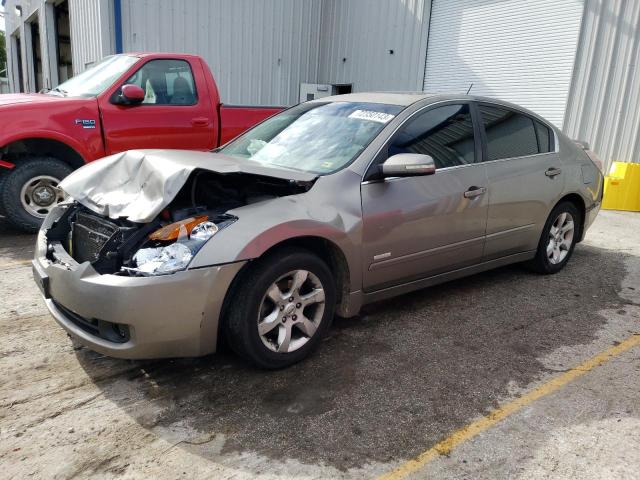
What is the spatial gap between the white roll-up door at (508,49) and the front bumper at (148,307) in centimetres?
906

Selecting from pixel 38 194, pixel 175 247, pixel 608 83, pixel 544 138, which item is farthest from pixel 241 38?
pixel 175 247

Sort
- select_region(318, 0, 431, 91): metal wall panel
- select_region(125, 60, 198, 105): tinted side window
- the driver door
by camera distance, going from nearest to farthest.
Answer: the driver door → select_region(125, 60, 198, 105): tinted side window → select_region(318, 0, 431, 91): metal wall panel

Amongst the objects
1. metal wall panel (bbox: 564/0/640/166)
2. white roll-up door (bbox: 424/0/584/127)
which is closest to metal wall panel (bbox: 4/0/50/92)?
white roll-up door (bbox: 424/0/584/127)

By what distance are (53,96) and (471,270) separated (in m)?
5.02

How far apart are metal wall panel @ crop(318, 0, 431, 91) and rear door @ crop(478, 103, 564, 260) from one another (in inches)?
331

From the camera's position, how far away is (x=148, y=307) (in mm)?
2658

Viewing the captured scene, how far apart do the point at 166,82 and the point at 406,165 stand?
163 inches

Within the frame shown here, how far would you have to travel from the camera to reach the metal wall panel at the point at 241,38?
11195mm

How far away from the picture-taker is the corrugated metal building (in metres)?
9.57

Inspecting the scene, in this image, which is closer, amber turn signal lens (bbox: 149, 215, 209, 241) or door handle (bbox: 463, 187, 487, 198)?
amber turn signal lens (bbox: 149, 215, 209, 241)

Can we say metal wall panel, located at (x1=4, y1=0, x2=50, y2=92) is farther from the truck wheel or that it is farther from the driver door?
the driver door

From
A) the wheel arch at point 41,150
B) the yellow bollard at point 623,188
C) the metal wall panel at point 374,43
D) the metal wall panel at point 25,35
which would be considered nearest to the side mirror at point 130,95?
the wheel arch at point 41,150

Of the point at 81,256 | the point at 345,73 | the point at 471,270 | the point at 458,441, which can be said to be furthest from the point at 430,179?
the point at 345,73

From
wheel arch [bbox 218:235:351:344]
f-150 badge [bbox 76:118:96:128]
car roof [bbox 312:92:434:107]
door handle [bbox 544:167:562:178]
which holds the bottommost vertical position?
wheel arch [bbox 218:235:351:344]
